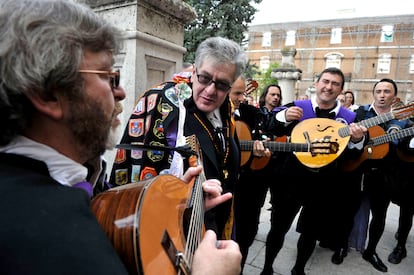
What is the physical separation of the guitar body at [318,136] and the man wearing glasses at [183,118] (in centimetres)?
115

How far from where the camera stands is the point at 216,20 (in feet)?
31.0

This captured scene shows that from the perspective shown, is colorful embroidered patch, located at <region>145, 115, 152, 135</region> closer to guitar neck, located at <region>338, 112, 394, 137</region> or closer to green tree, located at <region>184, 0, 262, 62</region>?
guitar neck, located at <region>338, 112, 394, 137</region>

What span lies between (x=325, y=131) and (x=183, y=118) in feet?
5.28

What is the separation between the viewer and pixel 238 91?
2824 millimetres

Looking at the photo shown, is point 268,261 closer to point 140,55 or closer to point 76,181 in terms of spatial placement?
point 140,55

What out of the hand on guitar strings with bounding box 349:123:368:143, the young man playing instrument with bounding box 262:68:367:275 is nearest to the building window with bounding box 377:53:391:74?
the young man playing instrument with bounding box 262:68:367:275

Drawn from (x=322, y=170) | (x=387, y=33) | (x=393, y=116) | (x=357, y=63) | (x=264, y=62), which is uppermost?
(x=387, y=33)

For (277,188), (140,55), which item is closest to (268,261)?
(277,188)

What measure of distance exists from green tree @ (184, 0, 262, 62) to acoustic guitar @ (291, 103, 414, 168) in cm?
707

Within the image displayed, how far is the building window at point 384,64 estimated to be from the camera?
31188mm

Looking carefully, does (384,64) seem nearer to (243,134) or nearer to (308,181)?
(308,181)

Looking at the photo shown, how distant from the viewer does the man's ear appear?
680mm

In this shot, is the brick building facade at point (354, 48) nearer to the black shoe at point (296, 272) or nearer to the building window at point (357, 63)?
the building window at point (357, 63)

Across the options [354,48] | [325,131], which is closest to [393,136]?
[325,131]
